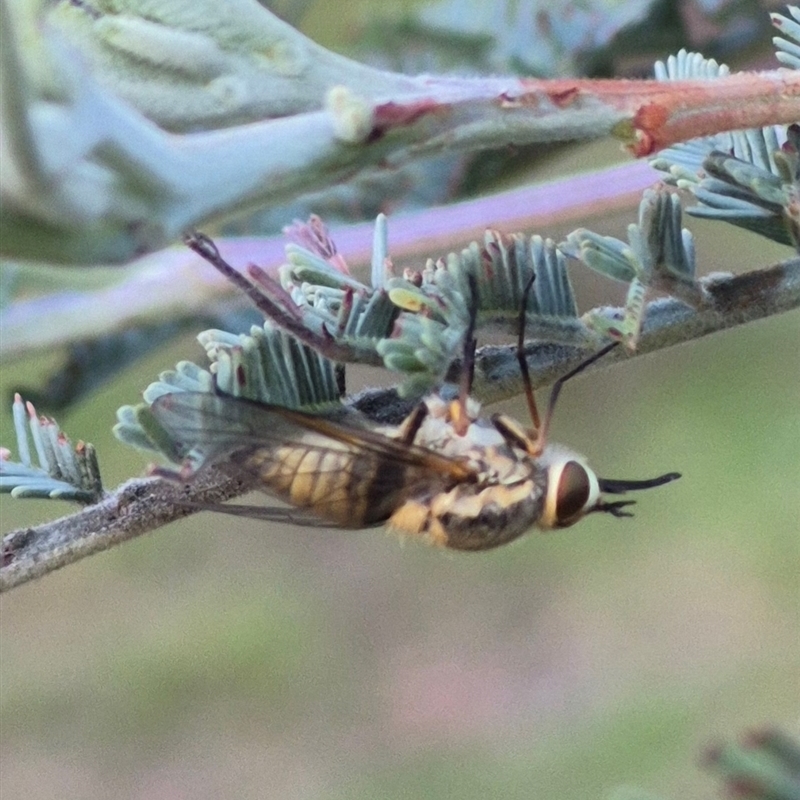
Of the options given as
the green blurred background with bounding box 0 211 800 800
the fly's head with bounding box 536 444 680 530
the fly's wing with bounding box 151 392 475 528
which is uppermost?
the fly's wing with bounding box 151 392 475 528

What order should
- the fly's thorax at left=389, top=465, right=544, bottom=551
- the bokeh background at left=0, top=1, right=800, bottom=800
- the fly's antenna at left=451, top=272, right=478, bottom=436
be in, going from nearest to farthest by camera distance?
1. the fly's antenna at left=451, top=272, right=478, bottom=436
2. the fly's thorax at left=389, top=465, right=544, bottom=551
3. the bokeh background at left=0, top=1, right=800, bottom=800

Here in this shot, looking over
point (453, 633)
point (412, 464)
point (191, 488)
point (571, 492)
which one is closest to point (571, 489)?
point (571, 492)

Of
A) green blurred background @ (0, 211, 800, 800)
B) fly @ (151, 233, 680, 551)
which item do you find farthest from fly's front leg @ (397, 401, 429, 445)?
green blurred background @ (0, 211, 800, 800)

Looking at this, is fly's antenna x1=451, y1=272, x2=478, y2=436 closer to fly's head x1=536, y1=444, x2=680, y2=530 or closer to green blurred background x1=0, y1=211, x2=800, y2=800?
fly's head x1=536, y1=444, x2=680, y2=530

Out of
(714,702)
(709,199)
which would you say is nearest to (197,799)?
(714,702)

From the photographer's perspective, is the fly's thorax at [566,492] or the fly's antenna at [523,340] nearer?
the fly's antenna at [523,340]

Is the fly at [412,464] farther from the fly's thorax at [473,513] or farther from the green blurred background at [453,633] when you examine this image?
the green blurred background at [453,633]

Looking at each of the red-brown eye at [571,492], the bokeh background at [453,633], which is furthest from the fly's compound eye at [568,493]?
the bokeh background at [453,633]

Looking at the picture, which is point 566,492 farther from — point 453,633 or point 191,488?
point 453,633
